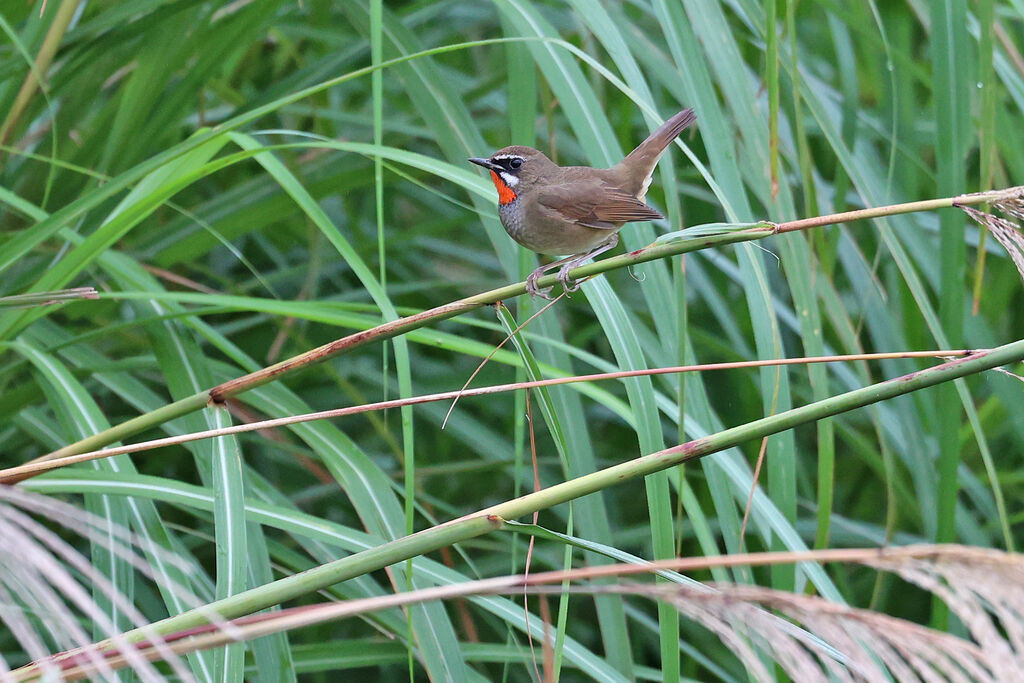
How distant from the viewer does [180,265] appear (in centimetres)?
293

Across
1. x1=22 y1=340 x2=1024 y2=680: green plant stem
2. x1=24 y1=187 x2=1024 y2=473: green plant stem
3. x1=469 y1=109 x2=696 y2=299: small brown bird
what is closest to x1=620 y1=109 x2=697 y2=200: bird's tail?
x1=469 y1=109 x2=696 y2=299: small brown bird

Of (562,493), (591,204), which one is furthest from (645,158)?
(562,493)

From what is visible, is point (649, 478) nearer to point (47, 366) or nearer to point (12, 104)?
point (47, 366)

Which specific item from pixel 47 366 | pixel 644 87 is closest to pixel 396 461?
pixel 47 366

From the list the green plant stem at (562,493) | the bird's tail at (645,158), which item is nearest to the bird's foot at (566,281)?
the green plant stem at (562,493)

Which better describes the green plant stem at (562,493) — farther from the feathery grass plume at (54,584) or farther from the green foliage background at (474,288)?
the green foliage background at (474,288)

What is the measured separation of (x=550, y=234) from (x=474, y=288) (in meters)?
0.93

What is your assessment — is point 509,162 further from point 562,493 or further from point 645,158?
point 562,493

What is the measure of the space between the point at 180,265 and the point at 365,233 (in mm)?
609

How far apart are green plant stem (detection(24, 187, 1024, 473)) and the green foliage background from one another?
119mm

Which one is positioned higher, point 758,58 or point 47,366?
point 758,58

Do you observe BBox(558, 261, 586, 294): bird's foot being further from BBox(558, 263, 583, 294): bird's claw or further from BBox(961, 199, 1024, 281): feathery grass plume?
BBox(961, 199, 1024, 281): feathery grass plume

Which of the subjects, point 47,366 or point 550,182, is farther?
point 550,182

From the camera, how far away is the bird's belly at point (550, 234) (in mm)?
2141
